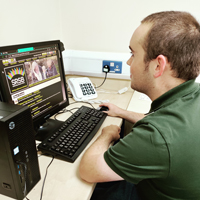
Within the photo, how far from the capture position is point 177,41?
715 mm

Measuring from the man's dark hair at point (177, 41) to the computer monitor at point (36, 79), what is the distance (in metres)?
0.52

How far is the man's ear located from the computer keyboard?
443 millimetres

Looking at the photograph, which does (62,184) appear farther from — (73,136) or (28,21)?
(28,21)

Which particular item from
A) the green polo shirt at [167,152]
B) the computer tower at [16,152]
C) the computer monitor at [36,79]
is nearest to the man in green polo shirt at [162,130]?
the green polo shirt at [167,152]

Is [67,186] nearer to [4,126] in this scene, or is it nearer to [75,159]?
[75,159]

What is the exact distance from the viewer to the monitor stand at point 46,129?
3.14ft

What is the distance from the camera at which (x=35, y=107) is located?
925 mm

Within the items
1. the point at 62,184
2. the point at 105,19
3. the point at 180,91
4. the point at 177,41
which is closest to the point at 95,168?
the point at 62,184

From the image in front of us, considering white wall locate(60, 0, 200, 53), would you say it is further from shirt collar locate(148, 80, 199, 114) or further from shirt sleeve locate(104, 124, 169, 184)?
shirt sleeve locate(104, 124, 169, 184)

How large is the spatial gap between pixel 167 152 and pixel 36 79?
2.21ft

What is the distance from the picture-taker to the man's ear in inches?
29.1

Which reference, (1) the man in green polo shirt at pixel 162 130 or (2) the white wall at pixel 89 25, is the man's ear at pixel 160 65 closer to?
(1) the man in green polo shirt at pixel 162 130

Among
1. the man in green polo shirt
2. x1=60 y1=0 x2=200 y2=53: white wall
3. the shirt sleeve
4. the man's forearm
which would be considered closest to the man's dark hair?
the man in green polo shirt

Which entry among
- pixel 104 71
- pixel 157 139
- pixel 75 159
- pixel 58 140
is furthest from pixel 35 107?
pixel 104 71
